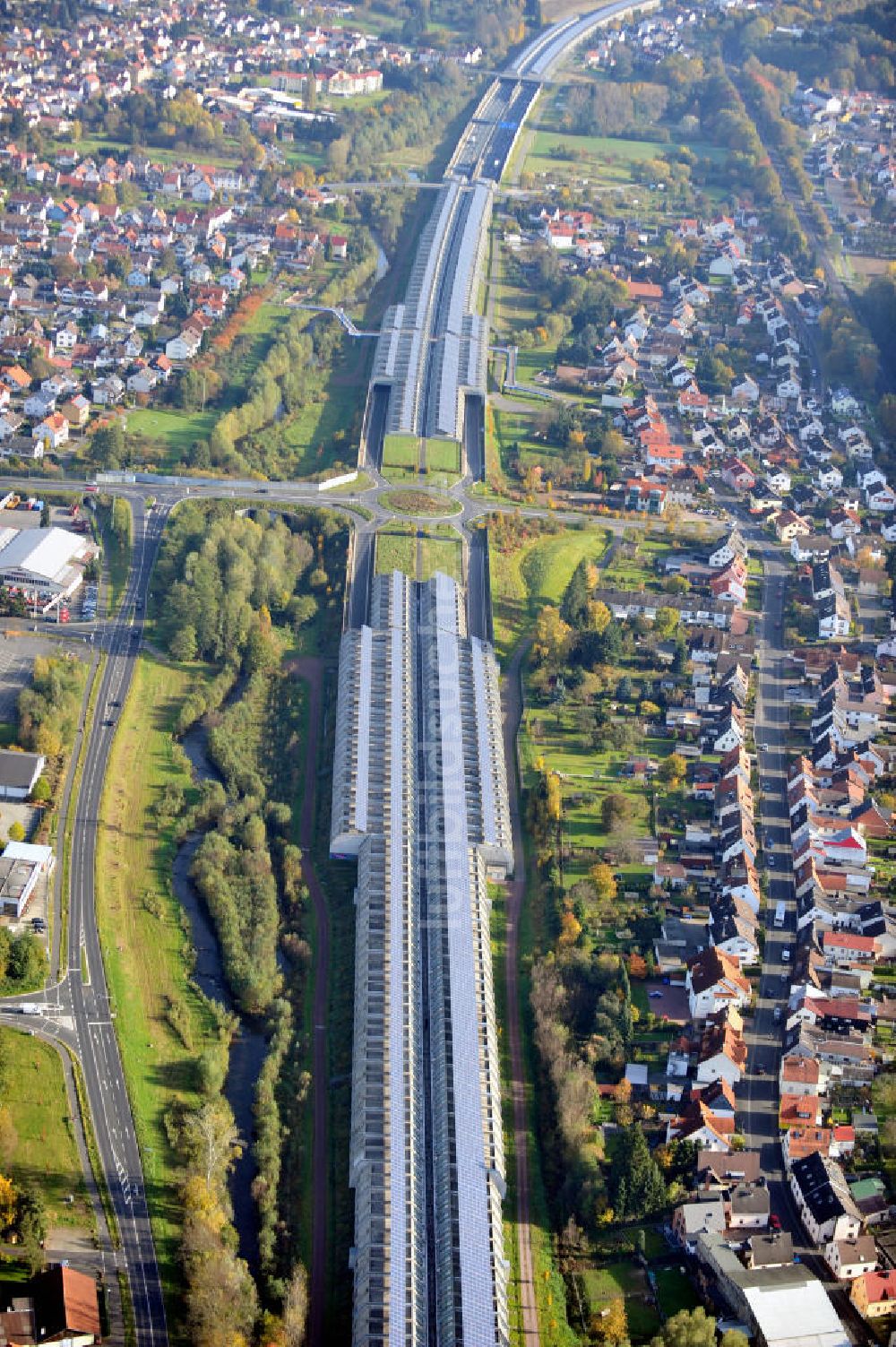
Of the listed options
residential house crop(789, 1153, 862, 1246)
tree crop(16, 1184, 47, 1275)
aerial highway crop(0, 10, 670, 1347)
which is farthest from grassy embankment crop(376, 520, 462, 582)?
tree crop(16, 1184, 47, 1275)

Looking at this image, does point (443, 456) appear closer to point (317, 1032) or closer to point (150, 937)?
point (150, 937)

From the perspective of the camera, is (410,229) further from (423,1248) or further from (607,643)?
(423,1248)

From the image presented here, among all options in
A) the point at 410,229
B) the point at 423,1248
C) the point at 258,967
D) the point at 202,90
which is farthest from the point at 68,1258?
the point at 202,90

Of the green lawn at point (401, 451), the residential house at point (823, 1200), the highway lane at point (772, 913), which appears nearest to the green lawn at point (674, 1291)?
the highway lane at point (772, 913)

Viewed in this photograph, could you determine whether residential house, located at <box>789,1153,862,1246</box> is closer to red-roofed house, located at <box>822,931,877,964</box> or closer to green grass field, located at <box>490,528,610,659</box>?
red-roofed house, located at <box>822,931,877,964</box>

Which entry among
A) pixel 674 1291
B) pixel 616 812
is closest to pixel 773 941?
pixel 616 812

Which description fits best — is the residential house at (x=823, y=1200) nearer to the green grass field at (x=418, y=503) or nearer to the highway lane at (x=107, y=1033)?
the highway lane at (x=107, y=1033)

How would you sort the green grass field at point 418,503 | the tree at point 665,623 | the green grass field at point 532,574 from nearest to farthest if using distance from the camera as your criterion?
1. the tree at point 665,623
2. the green grass field at point 532,574
3. the green grass field at point 418,503
